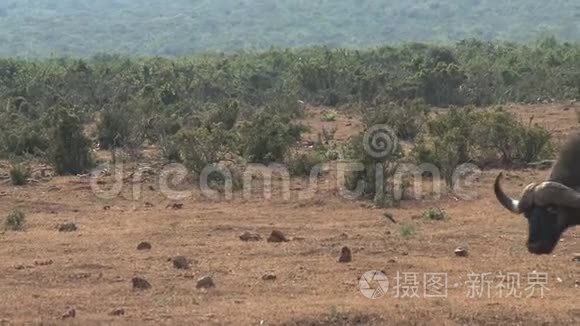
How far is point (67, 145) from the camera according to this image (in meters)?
20.2

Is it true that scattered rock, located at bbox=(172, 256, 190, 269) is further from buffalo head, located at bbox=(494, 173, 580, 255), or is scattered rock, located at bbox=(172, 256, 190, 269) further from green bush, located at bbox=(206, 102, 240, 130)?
green bush, located at bbox=(206, 102, 240, 130)

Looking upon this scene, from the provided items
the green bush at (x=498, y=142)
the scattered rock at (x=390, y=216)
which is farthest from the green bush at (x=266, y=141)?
the scattered rock at (x=390, y=216)

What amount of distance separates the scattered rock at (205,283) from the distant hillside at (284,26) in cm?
10919

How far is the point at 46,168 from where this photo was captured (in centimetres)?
2094

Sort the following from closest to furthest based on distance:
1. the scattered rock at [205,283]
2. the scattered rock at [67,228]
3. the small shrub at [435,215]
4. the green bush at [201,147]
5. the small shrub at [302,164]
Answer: the scattered rock at [205,283] < the scattered rock at [67,228] < the small shrub at [435,215] < the green bush at [201,147] < the small shrub at [302,164]

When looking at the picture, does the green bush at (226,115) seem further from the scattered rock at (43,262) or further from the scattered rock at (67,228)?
the scattered rock at (43,262)

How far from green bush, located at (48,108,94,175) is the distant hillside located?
9818 centimetres

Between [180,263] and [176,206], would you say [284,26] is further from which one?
[180,263]

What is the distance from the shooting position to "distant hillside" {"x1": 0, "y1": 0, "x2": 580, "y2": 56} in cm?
13036

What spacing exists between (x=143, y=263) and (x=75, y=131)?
10091 millimetres

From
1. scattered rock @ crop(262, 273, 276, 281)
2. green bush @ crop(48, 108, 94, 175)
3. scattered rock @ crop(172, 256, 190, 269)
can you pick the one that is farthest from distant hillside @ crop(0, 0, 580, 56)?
scattered rock @ crop(262, 273, 276, 281)

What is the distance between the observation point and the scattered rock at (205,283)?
948cm

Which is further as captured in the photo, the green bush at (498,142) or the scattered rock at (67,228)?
the green bush at (498,142)

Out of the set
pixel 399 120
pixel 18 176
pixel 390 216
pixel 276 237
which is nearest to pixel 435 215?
pixel 390 216
